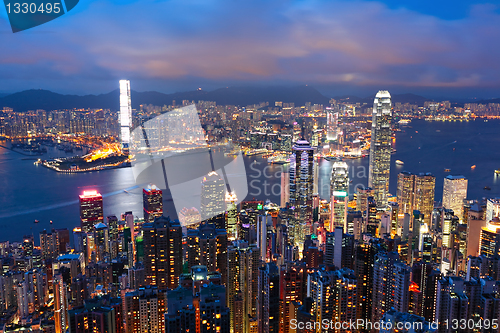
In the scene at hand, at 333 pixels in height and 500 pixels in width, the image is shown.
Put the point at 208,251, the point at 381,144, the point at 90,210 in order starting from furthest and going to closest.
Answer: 1. the point at 381,144
2. the point at 90,210
3. the point at 208,251

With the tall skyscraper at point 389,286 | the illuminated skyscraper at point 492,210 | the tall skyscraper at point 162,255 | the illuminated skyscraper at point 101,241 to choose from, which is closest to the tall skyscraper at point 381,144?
the illuminated skyscraper at point 492,210

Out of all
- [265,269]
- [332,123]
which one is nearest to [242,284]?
[265,269]

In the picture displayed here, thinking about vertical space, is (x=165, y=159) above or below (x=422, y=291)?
above

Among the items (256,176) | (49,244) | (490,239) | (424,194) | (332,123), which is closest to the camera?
(490,239)

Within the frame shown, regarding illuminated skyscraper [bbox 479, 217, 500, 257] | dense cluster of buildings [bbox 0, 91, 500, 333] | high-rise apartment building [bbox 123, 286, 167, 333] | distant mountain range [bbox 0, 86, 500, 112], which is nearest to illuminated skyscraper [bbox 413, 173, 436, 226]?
dense cluster of buildings [bbox 0, 91, 500, 333]

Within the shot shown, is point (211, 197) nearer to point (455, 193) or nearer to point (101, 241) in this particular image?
point (101, 241)

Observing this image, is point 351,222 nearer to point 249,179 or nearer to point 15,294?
point 249,179

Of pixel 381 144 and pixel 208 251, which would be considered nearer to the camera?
pixel 208 251

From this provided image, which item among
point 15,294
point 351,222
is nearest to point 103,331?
point 15,294
